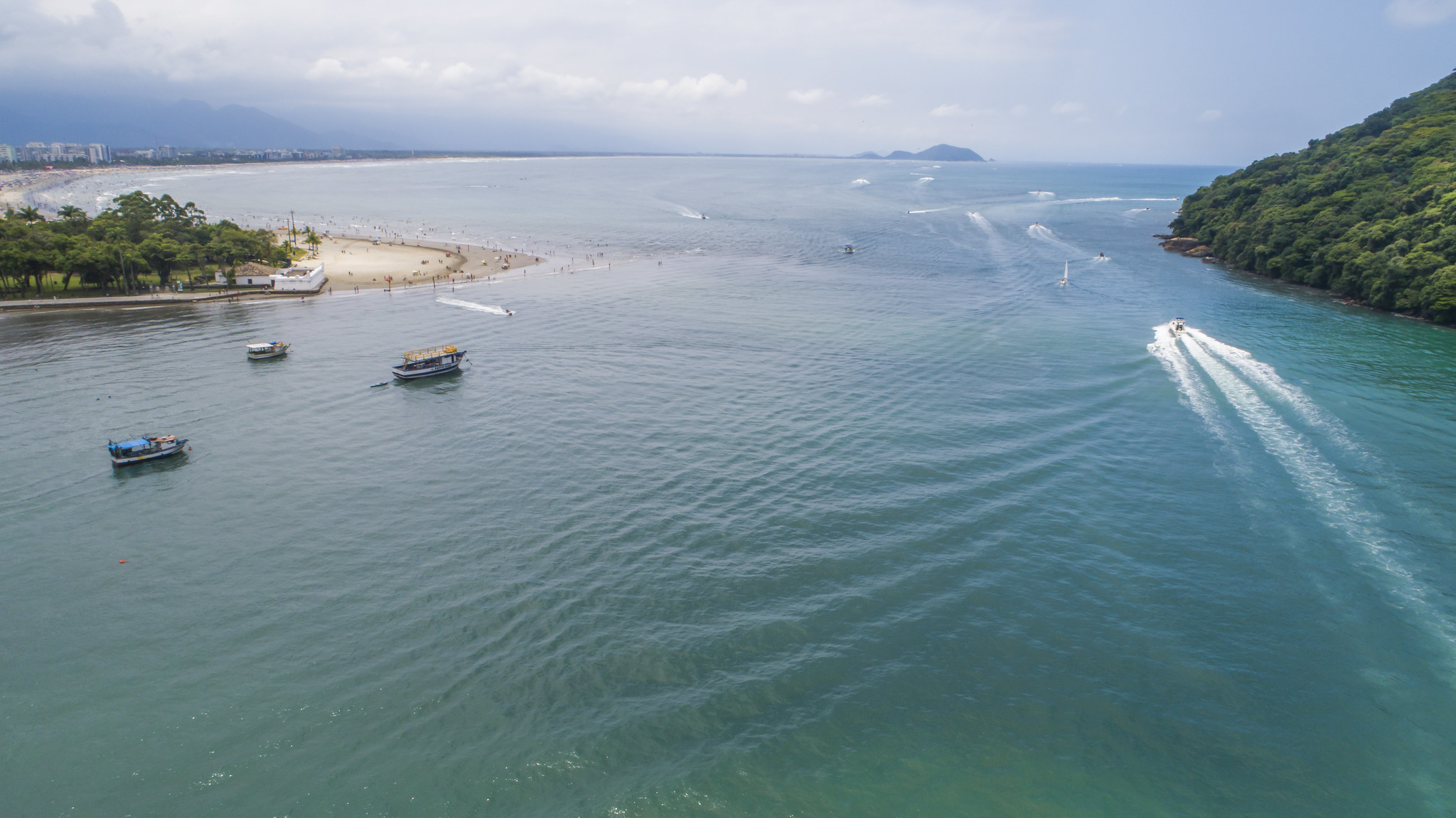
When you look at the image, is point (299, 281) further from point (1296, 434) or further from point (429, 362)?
point (1296, 434)

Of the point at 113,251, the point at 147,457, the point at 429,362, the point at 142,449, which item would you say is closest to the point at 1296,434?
the point at 429,362

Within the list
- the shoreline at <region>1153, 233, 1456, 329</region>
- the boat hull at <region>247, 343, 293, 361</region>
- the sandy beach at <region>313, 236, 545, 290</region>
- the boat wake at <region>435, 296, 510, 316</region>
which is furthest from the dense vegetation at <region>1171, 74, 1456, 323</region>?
the boat hull at <region>247, 343, 293, 361</region>

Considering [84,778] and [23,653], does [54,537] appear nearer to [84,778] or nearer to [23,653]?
[23,653]

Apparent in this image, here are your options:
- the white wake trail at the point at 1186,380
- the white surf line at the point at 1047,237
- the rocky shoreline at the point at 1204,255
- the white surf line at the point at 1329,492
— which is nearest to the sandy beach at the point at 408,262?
the white wake trail at the point at 1186,380

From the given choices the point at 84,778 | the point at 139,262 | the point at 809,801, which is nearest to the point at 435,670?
the point at 84,778

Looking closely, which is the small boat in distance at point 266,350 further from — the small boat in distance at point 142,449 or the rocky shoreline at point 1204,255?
the rocky shoreline at point 1204,255

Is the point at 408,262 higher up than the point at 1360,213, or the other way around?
the point at 1360,213
